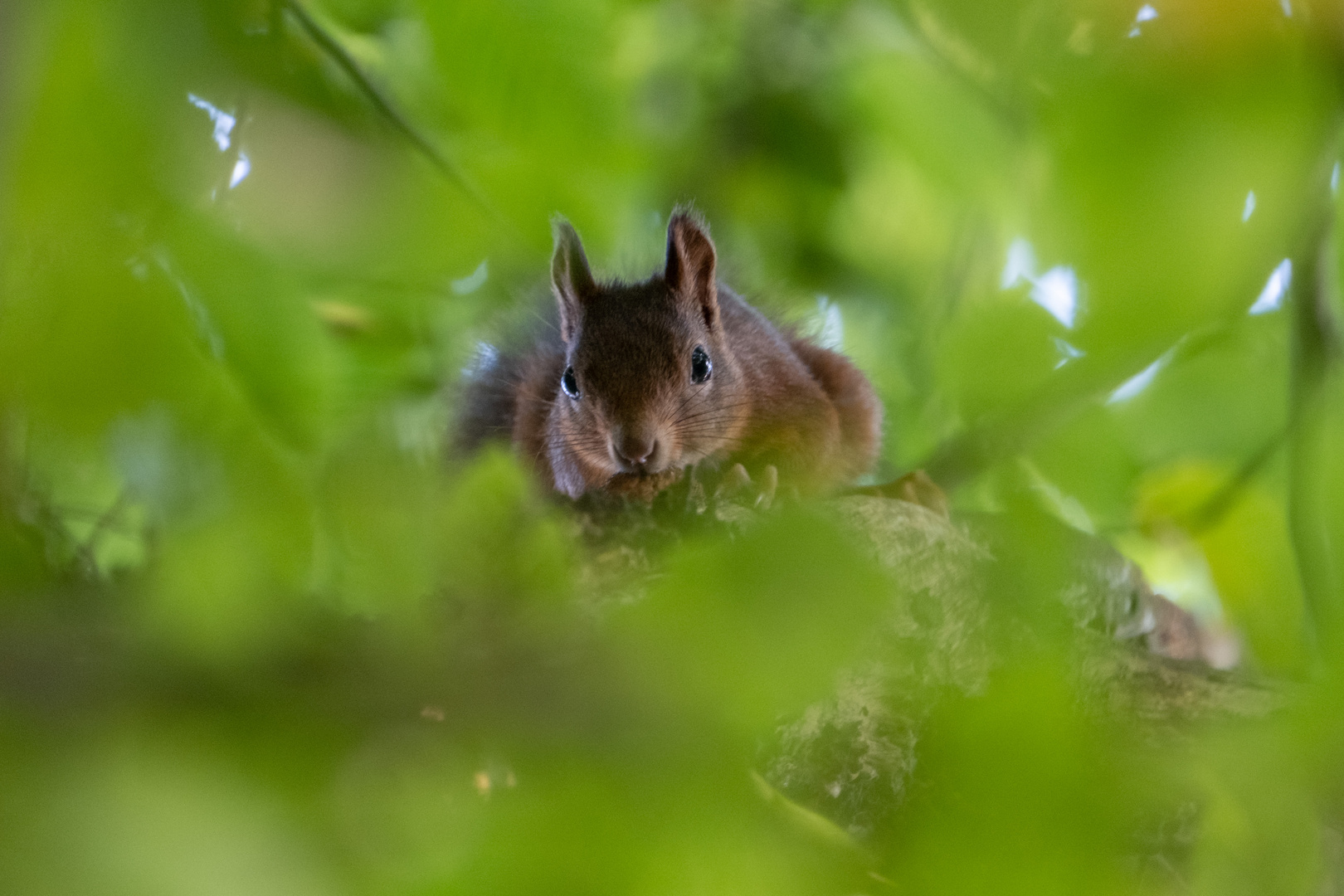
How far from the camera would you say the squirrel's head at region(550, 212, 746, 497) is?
6.72 feet

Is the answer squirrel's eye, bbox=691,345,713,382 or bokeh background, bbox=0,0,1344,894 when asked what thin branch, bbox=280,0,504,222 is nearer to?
bokeh background, bbox=0,0,1344,894

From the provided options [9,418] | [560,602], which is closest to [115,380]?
[9,418]

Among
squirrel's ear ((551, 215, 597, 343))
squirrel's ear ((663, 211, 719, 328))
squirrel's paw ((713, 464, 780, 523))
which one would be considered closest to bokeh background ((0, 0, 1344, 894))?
squirrel's paw ((713, 464, 780, 523))

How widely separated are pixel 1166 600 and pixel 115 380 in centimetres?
202

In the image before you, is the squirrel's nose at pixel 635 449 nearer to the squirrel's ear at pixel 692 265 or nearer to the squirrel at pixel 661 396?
the squirrel at pixel 661 396

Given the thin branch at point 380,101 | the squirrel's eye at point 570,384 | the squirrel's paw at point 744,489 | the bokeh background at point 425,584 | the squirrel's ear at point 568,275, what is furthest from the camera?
the squirrel's eye at point 570,384

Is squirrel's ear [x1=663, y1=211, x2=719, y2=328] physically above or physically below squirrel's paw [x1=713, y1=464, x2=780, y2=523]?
above

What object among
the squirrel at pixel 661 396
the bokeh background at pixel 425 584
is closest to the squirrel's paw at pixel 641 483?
the squirrel at pixel 661 396

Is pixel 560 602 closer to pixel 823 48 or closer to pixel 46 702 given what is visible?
pixel 46 702

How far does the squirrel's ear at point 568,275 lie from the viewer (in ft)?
6.24

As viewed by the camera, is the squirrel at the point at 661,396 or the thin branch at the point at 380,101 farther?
the squirrel at the point at 661,396

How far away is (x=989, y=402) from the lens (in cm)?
123

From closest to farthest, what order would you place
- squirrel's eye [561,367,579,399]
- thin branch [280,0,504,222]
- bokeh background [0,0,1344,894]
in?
bokeh background [0,0,1344,894] → thin branch [280,0,504,222] → squirrel's eye [561,367,579,399]

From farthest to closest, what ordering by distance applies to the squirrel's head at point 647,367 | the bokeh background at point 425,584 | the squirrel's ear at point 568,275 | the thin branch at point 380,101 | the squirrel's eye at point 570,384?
the squirrel's eye at point 570,384
the squirrel's head at point 647,367
the squirrel's ear at point 568,275
the thin branch at point 380,101
the bokeh background at point 425,584
